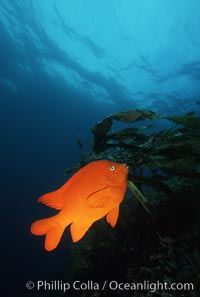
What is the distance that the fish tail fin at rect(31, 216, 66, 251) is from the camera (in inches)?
45.9

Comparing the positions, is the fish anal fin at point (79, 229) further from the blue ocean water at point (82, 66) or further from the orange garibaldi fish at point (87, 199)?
the blue ocean water at point (82, 66)

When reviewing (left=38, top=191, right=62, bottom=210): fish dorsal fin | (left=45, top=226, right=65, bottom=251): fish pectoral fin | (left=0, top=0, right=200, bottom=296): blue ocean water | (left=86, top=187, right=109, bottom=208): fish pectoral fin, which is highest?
(left=0, top=0, right=200, bottom=296): blue ocean water

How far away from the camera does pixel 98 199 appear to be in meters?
1.16

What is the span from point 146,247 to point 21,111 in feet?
175

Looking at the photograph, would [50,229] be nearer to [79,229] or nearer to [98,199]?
[79,229]

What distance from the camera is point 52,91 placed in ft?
142

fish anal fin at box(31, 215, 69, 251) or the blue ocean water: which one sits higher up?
the blue ocean water

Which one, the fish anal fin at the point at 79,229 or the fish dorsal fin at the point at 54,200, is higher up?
the fish dorsal fin at the point at 54,200

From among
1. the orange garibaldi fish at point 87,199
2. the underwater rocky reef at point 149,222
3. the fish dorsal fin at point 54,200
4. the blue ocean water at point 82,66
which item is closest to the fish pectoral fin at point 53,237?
the orange garibaldi fish at point 87,199

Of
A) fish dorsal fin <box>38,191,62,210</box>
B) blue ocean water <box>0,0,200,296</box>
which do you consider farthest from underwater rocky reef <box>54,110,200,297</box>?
blue ocean water <box>0,0,200,296</box>

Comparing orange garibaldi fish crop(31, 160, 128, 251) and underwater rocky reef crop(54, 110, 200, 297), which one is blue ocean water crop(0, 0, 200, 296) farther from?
orange garibaldi fish crop(31, 160, 128, 251)

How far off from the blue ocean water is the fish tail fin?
12.0 m

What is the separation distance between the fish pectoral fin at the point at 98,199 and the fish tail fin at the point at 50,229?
0.18 metres

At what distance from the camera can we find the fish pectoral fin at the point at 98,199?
3.77 ft
